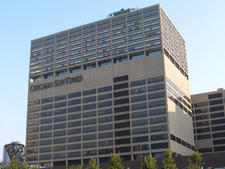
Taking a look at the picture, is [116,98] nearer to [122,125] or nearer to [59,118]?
[122,125]

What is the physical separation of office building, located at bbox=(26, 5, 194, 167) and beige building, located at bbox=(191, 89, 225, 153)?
8894mm

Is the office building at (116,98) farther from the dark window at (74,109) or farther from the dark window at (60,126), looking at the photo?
the dark window at (74,109)

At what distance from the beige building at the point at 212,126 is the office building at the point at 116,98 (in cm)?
889

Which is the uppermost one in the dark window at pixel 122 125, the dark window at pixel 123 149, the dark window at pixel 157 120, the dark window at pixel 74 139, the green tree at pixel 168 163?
the dark window at pixel 157 120

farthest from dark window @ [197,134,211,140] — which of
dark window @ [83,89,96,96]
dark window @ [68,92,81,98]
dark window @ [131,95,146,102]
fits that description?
dark window @ [68,92,81,98]

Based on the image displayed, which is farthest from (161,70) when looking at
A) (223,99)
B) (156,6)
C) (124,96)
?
(223,99)

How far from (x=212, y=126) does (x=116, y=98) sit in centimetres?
→ 5930

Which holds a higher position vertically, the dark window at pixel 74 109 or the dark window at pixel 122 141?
the dark window at pixel 74 109

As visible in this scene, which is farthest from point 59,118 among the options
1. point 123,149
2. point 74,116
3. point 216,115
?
point 216,115

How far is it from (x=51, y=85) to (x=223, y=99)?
97175 millimetres

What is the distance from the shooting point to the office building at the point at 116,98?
6432 inches

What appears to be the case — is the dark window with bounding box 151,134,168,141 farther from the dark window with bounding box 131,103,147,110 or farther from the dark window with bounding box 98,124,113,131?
the dark window with bounding box 98,124,113,131

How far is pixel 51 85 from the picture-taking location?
197875 millimetres

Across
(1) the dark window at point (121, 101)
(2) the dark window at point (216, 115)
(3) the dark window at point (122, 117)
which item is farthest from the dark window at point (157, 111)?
(2) the dark window at point (216, 115)
